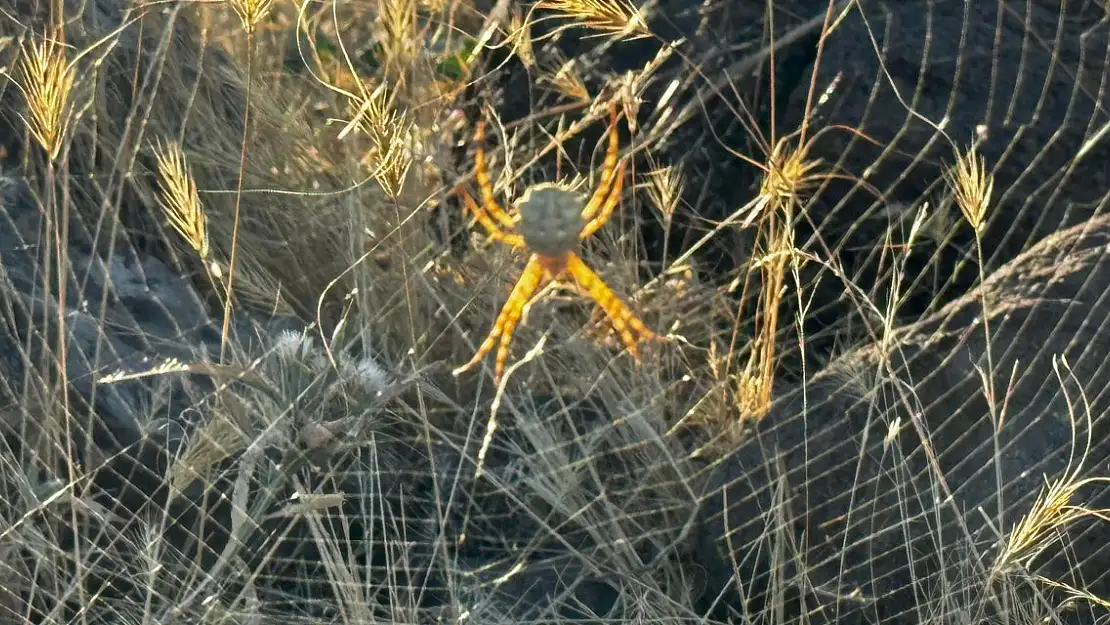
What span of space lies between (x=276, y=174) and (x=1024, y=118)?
55.5 inches

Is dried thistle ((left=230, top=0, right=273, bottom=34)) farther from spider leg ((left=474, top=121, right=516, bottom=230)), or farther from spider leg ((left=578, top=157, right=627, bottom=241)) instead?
spider leg ((left=578, top=157, right=627, bottom=241))

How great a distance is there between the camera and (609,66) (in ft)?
8.03

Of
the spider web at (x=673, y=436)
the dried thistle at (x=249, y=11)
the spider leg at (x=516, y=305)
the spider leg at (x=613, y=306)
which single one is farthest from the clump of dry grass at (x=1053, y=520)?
the dried thistle at (x=249, y=11)

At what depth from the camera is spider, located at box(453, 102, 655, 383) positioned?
179cm

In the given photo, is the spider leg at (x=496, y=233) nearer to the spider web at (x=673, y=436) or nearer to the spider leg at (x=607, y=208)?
the spider leg at (x=607, y=208)

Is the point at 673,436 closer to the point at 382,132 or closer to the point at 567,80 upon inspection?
the point at 567,80

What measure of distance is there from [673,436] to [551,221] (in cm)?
43

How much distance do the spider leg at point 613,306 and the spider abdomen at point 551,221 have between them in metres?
0.07

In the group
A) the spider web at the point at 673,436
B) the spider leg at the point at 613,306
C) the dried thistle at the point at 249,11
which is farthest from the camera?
the spider leg at the point at 613,306

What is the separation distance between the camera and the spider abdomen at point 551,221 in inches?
70.4

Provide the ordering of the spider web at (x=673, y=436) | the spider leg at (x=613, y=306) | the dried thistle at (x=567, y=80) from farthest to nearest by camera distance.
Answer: the spider leg at (x=613, y=306), the dried thistle at (x=567, y=80), the spider web at (x=673, y=436)

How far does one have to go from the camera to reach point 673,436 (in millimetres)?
1922

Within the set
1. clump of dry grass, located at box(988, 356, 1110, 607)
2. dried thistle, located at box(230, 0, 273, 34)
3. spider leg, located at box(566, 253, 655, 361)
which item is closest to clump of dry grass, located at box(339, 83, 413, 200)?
dried thistle, located at box(230, 0, 273, 34)

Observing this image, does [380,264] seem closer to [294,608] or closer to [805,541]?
[294,608]
